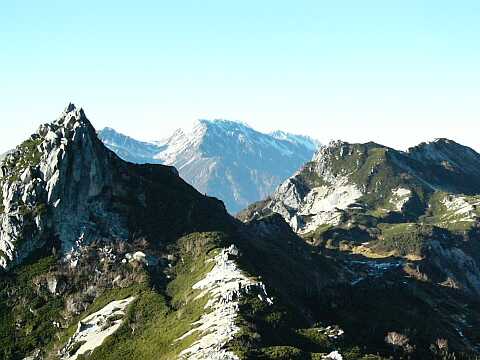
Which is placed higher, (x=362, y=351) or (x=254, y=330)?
(x=254, y=330)

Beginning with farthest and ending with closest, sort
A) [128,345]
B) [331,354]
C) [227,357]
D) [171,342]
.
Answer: [128,345] → [171,342] → [331,354] → [227,357]

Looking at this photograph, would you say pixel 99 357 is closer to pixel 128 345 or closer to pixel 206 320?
pixel 128 345

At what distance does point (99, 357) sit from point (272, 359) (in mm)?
65059

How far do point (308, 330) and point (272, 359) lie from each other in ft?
127

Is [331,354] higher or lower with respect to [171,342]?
lower

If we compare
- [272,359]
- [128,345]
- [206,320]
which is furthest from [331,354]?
[128,345]

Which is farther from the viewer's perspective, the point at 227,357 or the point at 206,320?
the point at 206,320

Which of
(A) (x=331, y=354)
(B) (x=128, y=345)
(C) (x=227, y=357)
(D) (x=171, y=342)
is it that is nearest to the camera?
(C) (x=227, y=357)

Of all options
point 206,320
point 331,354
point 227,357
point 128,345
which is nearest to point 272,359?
point 227,357

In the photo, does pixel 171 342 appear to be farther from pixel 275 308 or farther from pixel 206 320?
pixel 275 308

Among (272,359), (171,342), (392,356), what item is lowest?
(392,356)

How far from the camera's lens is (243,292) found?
19875 centimetres

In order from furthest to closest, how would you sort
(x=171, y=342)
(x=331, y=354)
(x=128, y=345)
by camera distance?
(x=128, y=345) → (x=171, y=342) → (x=331, y=354)

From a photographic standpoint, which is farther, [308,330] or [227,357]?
[308,330]
